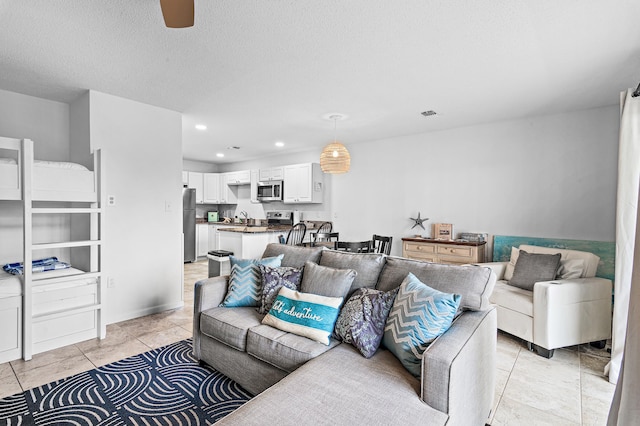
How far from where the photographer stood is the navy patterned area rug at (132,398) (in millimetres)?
1963

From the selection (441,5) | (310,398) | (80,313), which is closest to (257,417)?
(310,398)

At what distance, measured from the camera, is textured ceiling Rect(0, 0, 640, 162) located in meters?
1.97

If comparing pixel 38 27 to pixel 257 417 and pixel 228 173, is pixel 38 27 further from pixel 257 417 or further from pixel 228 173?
pixel 228 173

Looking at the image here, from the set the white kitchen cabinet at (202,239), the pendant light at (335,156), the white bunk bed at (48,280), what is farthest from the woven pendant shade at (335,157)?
the white kitchen cabinet at (202,239)

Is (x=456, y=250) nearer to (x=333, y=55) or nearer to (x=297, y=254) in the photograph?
(x=297, y=254)

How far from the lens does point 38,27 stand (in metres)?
2.16

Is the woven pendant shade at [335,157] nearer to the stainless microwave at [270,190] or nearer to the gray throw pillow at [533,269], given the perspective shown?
the gray throw pillow at [533,269]

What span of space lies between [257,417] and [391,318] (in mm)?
893

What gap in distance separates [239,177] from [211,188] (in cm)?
89

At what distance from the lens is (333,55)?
251 centimetres

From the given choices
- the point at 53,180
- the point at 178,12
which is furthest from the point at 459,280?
the point at 53,180

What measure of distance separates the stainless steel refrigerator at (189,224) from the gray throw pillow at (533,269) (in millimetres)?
6007

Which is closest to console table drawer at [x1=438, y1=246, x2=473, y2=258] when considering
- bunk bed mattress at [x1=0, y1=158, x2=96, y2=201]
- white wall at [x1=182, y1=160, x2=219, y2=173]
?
bunk bed mattress at [x1=0, y1=158, x2=96, y2=201]

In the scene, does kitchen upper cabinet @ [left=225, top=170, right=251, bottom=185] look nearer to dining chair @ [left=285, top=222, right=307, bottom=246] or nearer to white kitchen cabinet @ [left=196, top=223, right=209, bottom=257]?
white kitchen cabinet @ [left=196, top=223, right=209, bottom=257]
